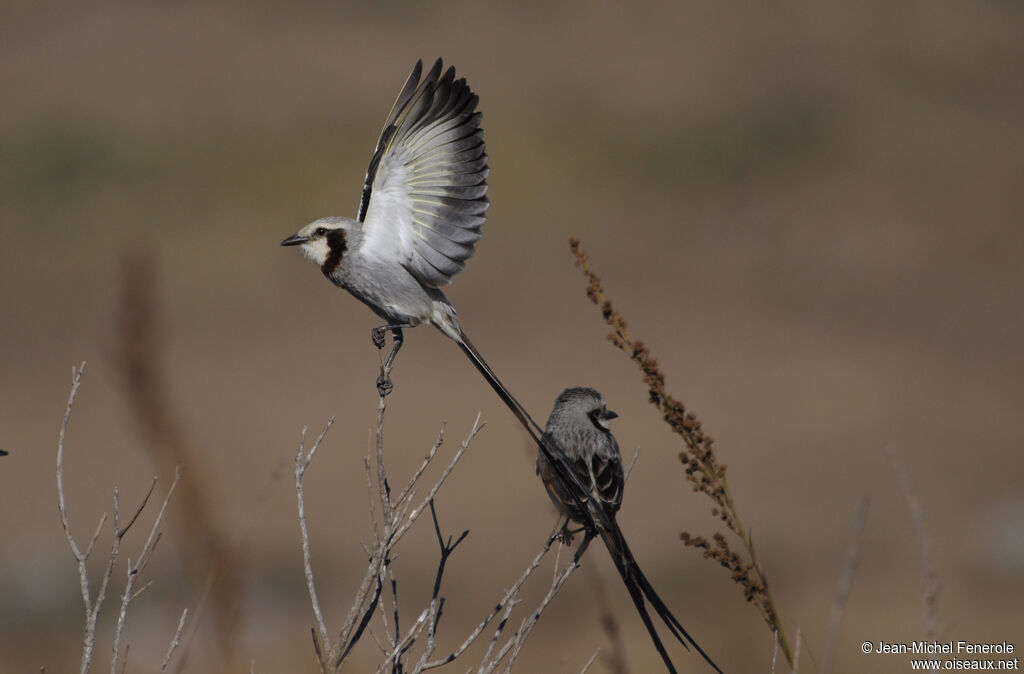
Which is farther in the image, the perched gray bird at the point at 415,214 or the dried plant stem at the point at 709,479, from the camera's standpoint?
the perched gray bird at the point at 415,214

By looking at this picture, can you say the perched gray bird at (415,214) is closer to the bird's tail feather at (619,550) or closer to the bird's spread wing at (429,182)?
the bird's spread wing at (429,182)

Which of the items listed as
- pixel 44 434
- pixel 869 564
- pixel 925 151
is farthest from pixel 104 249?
pixel 925 151

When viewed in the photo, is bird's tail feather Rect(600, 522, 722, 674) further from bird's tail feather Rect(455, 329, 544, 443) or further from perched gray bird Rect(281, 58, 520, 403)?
perched gray bird Rect(281, 58, 520, 403)

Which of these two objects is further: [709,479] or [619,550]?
[619,550]

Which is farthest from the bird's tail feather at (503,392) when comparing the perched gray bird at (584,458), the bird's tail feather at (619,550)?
the perched gray bird at (584,458)

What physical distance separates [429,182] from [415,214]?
161 mm

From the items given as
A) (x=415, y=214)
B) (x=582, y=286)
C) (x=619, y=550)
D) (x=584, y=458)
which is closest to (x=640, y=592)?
(x=619, y=550)

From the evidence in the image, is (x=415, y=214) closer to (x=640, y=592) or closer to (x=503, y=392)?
(x=503, y=392)

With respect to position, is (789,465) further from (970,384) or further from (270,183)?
(270,183)

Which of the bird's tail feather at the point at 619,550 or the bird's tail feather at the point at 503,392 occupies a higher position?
the bird's tail feather at the point at 503,392

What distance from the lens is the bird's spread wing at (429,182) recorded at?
4.69 metres

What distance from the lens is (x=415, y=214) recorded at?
193 inches

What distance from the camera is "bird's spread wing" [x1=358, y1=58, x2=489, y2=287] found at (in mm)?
4688

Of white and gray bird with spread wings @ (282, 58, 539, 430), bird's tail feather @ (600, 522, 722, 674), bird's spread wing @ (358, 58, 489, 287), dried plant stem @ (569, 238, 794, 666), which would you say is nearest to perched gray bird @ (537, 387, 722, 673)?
bird's tail feather @ (600, 522, 722, 674)
